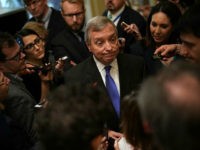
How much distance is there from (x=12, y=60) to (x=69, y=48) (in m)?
0.63

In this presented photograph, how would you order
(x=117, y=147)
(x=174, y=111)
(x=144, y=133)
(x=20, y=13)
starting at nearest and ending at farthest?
1. (x=174, y=111)
2. (x=144, y=133)
3. (x=117, y=147)
4. (x=20, y=13)

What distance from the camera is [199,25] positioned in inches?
67.9

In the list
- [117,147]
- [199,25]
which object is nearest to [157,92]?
[117,147]

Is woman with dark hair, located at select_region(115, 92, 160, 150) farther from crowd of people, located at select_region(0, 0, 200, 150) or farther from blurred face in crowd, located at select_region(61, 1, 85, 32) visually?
blurred face in crowd, located at select_region(61, 1, 85, 32)

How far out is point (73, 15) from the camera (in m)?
2.89

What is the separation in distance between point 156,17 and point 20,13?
1791 millimetres

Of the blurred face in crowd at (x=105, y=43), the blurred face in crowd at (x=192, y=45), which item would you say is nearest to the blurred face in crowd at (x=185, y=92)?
the blurred face in crowd at (x=192, y=45)

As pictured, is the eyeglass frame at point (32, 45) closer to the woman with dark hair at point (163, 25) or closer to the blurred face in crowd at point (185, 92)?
the woman with dark hair at point (163, 25)

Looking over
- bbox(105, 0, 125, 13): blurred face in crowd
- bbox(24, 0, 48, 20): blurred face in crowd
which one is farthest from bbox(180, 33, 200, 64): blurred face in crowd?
bbox(24, 0, 48, 20): blurred face in crowd

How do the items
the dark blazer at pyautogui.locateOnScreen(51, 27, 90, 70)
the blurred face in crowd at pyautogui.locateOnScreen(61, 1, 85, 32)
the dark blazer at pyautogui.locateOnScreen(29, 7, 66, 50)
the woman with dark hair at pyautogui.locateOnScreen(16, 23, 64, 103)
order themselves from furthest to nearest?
the dark blazer at pyautogui.locateOnScreen(29, 7, 66, 50)
the blurred face in crowd at pyautogui.locateOnScreen(61, 1, 85, 32)
the dark blazer at pyautogui.locateOnScreen(51, 27, 90, 70)
the woman with dark hair at pyautogui.locateOnScreen(16, 23, 64, 103)

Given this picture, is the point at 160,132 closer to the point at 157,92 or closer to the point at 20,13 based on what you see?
the point at 157,92

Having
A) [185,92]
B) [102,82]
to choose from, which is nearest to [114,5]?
[102,82]

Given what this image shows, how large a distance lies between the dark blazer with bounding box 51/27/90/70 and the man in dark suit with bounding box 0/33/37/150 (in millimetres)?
514

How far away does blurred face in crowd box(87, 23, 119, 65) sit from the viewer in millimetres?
2189
